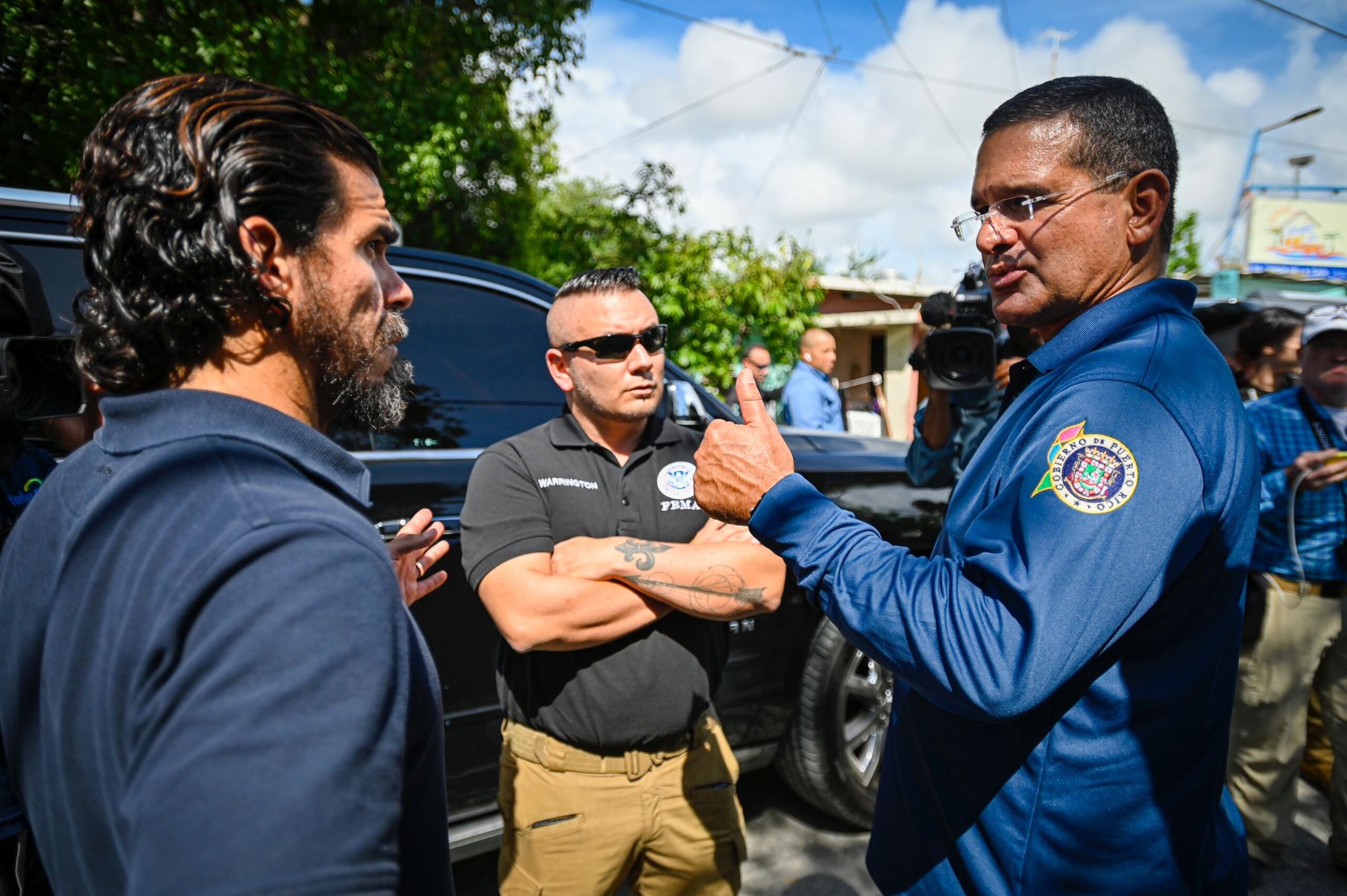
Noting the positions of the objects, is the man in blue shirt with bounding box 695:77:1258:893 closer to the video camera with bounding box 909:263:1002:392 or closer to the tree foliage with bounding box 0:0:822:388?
the video camera with bounding box 909:263:1002:392

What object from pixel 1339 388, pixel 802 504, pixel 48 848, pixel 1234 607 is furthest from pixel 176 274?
pixel 1339 388

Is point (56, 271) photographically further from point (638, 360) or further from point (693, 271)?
point (693, 271)

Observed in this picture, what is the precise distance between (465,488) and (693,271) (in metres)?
5.67

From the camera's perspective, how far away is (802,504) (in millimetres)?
1357

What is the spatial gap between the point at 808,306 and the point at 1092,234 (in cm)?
703

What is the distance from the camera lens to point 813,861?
3.09m

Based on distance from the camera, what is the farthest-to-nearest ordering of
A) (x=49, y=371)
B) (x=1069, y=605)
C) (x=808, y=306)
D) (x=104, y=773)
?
(x=808, y=306) < (x=49, y=371) < (x=1069, y=605) < (x=104, y=773)

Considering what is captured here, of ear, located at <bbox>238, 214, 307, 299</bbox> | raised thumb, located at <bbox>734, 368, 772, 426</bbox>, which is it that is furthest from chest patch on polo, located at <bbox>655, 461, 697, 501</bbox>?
ear, located at <bbox>238, 214, 307, 299</bbox>

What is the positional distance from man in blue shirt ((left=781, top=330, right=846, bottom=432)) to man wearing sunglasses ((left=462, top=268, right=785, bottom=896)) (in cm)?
482

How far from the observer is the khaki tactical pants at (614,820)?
200 cm

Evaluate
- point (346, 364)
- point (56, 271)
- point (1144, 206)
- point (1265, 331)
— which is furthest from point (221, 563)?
point (1265, 331)

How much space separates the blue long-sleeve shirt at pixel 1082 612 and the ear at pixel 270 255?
80 cm

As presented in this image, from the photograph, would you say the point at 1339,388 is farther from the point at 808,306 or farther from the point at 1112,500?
the point at 808,306

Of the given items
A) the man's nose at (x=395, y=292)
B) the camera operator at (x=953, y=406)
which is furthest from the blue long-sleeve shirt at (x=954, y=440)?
the man's nose at (x=395, y=292)
